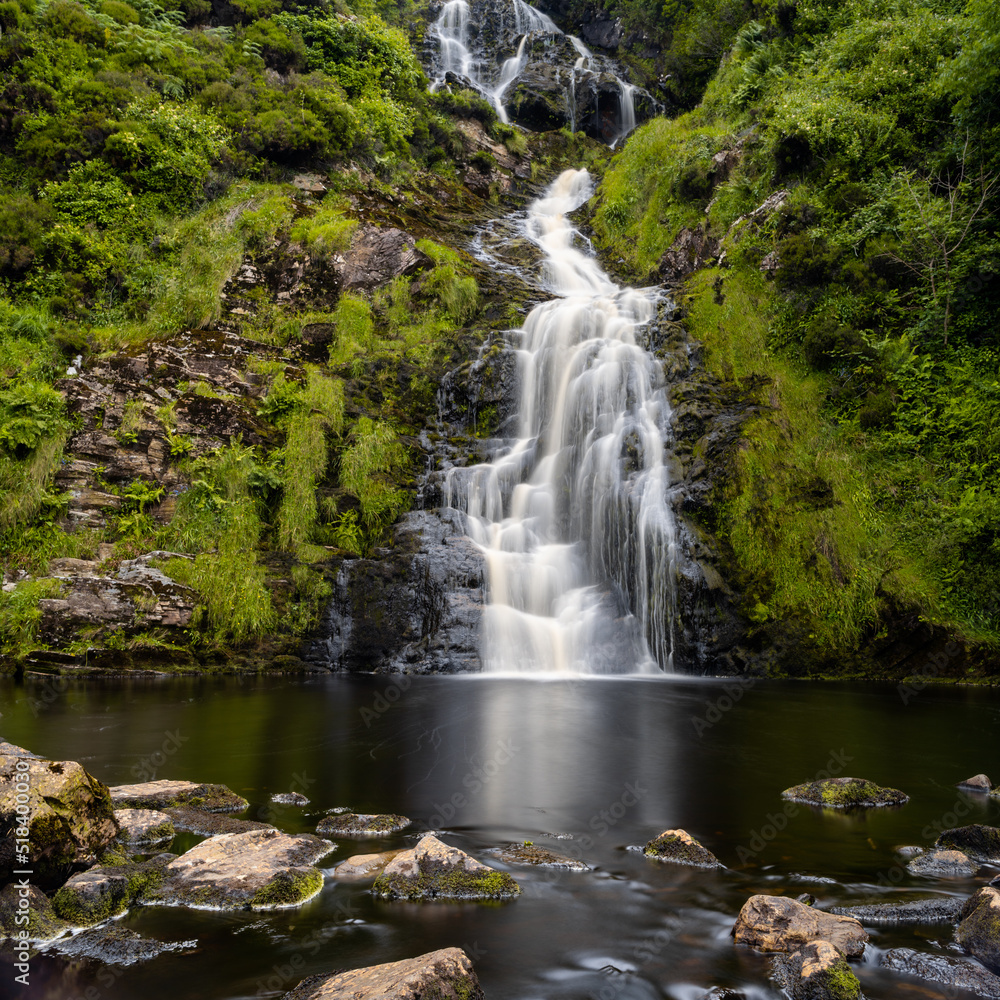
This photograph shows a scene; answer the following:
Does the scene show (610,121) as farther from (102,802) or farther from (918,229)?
(102,802)

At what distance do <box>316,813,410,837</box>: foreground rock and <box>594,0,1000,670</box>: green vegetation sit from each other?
885cm

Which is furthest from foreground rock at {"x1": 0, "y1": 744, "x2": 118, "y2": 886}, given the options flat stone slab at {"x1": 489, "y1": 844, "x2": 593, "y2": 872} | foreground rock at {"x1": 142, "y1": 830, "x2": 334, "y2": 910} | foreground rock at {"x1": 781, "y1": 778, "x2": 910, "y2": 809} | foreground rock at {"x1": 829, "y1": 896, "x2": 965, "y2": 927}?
foreground rock at {"x1": 781, "y1": 778, "x2": 910, "y2": 809}

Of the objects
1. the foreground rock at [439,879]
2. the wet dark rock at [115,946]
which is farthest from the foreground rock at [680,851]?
the wet dark rock at [115,946]

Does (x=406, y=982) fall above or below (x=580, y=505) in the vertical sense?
below

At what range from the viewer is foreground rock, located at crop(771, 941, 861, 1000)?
2377 mm

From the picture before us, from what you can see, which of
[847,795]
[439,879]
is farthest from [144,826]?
[847,795]

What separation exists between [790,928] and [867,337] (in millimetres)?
13441

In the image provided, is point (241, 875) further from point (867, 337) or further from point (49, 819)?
point (867, 337)

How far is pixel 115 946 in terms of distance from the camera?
106 inches

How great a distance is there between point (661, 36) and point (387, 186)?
60.9 ft

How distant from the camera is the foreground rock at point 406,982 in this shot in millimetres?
2230

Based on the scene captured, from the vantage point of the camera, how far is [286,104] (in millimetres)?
21234

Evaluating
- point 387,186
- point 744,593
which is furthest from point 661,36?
point 744,593

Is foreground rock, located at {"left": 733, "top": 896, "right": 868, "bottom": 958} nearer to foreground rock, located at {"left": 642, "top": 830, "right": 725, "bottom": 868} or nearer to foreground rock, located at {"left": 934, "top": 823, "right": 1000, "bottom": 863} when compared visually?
foreground rock, located at {"left": 642, "top": 830, "right": 725, "bottom": 868}
